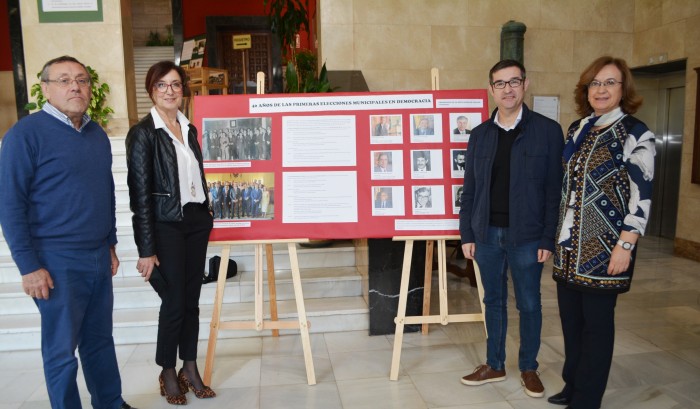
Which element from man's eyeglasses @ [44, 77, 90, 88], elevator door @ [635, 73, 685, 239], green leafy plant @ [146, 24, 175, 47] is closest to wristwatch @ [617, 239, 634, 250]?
man's eyeglasses @ [44, 77, 90, 88]

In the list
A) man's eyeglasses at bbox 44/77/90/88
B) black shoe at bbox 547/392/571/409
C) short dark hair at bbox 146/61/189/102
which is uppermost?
short dark hair at bbox 146/61/189/102

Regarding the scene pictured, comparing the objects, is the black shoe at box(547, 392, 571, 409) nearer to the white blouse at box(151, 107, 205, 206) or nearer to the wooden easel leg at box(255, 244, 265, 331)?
the wooden easel leg at box(255, 244, 265, 331)

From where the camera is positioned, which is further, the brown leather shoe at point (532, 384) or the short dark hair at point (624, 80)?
the brown leather shoe at point (532, 384)

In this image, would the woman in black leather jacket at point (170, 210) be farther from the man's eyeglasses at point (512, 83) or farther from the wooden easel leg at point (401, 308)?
the man's eyeglasses at point (512, 83)

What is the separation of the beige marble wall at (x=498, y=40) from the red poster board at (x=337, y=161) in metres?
3.11

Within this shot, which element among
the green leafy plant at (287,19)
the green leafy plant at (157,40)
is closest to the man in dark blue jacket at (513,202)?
the green leafy plant at (287,19)

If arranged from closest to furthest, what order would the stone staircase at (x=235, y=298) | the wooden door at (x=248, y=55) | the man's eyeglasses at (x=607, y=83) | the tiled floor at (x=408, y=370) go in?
the man's eyeglasses at (x=607, y=83), the tiled floor at (x=408, y=370), the stone staircase at (x=235, y=298), the wooden door at (x=248, y=55)

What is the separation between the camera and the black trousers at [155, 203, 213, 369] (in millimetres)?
2375

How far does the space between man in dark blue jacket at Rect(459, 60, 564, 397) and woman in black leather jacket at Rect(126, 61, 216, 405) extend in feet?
4.61

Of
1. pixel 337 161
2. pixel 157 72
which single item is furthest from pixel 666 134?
pixel 157 72

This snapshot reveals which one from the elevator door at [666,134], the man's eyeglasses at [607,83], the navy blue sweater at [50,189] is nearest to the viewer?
the navy blue sweater at [50,189]

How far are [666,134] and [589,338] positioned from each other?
5465 millimetres

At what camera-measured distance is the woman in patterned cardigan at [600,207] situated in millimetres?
2059

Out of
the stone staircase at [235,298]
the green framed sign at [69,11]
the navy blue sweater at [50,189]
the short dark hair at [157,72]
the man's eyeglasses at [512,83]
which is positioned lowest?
the stone staircase at [235,298]
